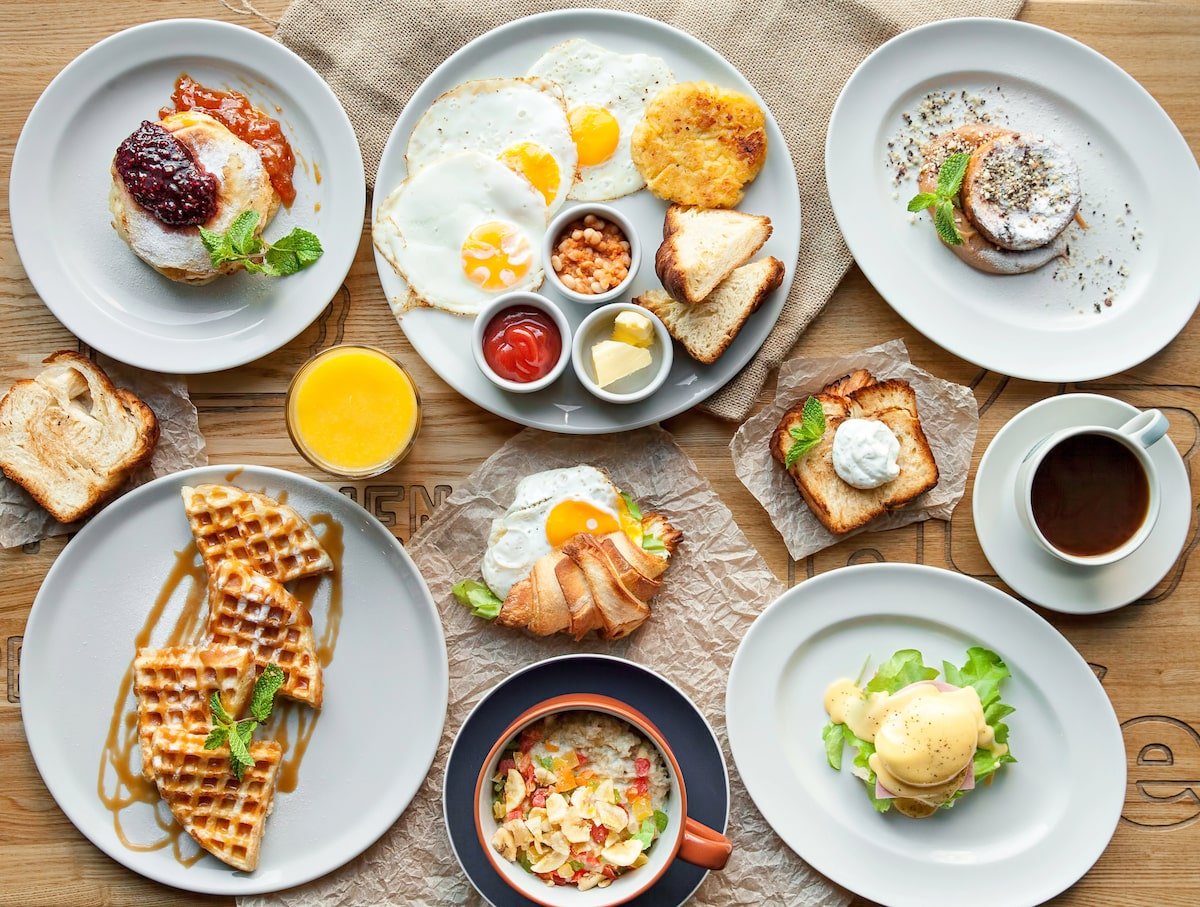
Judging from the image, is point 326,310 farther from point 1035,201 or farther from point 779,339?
point 1035,201

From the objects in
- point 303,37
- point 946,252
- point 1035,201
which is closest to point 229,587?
point 303,37

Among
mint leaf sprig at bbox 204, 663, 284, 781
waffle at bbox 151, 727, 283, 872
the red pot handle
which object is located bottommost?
waffle at bbox 151, 727, 283, 872

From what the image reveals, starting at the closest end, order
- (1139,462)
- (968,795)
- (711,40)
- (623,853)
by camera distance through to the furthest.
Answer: (623,853) → (1139,462) → (968,795) → (711,40)

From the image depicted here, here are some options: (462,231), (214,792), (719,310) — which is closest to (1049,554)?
(719,310)

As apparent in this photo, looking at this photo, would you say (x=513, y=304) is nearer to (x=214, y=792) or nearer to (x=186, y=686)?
(x=186, y=686)

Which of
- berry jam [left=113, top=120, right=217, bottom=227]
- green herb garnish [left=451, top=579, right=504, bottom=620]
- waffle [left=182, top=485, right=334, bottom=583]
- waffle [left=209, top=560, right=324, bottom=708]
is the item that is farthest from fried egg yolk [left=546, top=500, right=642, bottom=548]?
berry jam [left=113, top=120, right=217, bottom=227]

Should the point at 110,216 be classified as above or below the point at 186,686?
above

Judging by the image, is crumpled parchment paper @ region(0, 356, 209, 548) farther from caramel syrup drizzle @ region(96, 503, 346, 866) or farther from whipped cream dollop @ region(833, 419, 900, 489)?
whipped cream dollop @ region(833, 419, 900, 489)

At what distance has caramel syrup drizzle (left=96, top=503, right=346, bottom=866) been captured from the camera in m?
3.43

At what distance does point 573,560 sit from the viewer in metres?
3.32

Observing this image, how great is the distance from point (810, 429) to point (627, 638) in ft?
3.27

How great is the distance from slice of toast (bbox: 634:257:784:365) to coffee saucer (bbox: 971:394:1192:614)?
0.99 m

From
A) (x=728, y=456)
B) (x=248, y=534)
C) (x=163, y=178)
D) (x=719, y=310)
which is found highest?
(x=163, y=178)

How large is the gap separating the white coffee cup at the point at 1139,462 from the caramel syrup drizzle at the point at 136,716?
239 centimetres
